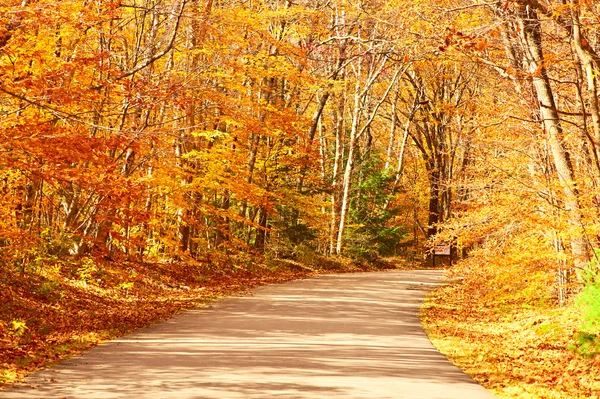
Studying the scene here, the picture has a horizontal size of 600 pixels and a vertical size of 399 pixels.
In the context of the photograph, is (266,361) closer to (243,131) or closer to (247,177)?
(243,131)

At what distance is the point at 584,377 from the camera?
10172 mm

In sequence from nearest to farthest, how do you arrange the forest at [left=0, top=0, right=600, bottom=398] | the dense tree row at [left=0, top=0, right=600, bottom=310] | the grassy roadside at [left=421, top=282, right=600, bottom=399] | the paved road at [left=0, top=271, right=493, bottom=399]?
the paved road at [left=0, top=271, right=493, bottom=399]
the grassy roadside at [left=421, top=282, right=600, bottom=399]
the forest at [left=0, top=0, right=600, bottom=398]
the dense tree row at [left=0, top=0, right=600, bottom=310]

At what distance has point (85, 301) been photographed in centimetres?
1616

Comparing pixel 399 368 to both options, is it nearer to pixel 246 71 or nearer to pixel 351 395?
pixel 351 395

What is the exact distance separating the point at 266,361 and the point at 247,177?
17.3 metres

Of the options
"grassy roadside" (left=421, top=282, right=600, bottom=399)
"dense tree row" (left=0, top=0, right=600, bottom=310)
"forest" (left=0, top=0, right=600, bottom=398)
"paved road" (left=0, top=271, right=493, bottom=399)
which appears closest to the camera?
"paved road" (left=0, top=271, right=493, bottom=399)

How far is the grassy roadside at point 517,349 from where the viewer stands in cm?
961

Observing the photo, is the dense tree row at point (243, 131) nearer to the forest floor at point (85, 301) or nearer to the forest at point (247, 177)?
the forest at point (247, 177)

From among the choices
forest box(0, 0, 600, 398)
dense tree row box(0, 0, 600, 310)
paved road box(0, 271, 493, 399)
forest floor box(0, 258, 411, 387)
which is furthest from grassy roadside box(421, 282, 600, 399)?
forest floor box(0, 258, 411, 387)

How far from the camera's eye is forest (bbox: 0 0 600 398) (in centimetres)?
1152

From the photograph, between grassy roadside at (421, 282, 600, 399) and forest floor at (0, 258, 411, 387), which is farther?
forest floor at (0, 258, 411, 387)

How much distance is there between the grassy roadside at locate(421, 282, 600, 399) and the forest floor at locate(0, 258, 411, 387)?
18.5ft

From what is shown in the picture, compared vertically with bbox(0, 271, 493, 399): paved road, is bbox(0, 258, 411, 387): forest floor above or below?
above

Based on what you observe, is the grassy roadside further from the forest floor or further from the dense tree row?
the forest floor
